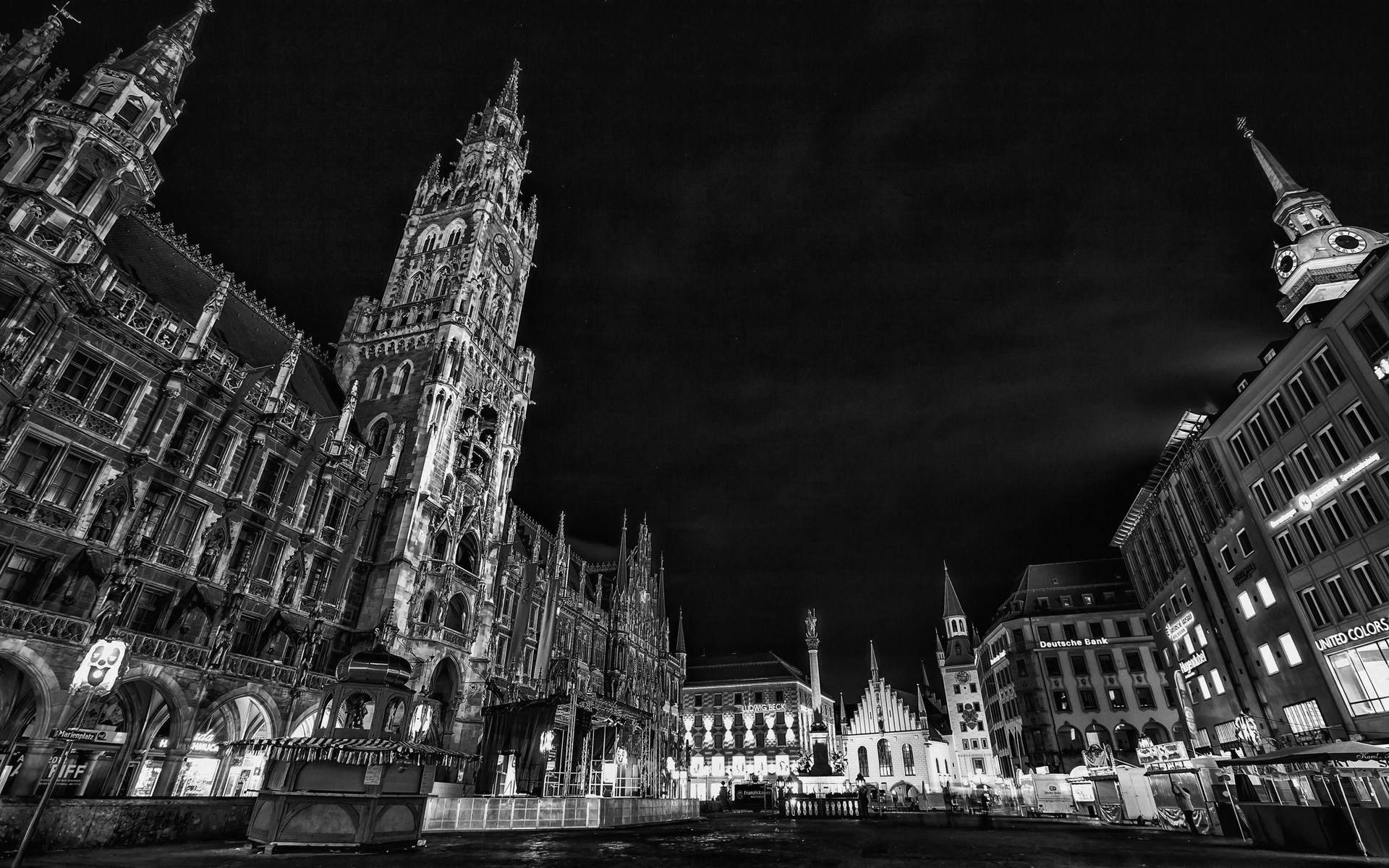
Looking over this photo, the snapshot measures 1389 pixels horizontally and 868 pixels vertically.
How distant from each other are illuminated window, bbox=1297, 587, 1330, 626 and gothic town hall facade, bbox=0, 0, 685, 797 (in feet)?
127

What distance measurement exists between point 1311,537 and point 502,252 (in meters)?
55.1

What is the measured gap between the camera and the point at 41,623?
18797 millimetres

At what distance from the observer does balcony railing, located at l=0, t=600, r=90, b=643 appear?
18.2 meters

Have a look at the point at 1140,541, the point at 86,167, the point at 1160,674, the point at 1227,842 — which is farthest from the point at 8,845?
the point at 1160,674

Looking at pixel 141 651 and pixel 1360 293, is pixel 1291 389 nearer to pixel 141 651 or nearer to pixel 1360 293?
pixel 1360 293

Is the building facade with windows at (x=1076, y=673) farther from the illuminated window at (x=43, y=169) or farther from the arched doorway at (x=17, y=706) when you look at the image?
the illuminated window at (x=43, y=169)

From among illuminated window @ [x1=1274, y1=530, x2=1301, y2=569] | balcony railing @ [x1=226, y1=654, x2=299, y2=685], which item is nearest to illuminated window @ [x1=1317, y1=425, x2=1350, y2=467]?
illuminated window @ [x1=1274, y1=530, x2=1301, y2=569]

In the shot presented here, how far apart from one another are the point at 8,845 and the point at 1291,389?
48.1 m

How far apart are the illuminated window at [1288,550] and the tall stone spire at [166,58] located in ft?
189

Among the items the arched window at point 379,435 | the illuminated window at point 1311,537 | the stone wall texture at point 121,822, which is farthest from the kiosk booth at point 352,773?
the illuminated window at point 1311,537

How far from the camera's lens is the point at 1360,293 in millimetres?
26453

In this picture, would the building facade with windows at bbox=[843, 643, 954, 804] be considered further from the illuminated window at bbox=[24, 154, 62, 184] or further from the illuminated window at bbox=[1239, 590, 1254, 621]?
the illuminated window at bbox=[24, 154, 62, 184]

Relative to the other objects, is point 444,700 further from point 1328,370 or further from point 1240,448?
point 1328,370

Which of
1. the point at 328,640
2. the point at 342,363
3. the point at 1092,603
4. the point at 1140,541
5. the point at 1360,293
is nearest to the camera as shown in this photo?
the point at 1360,293
